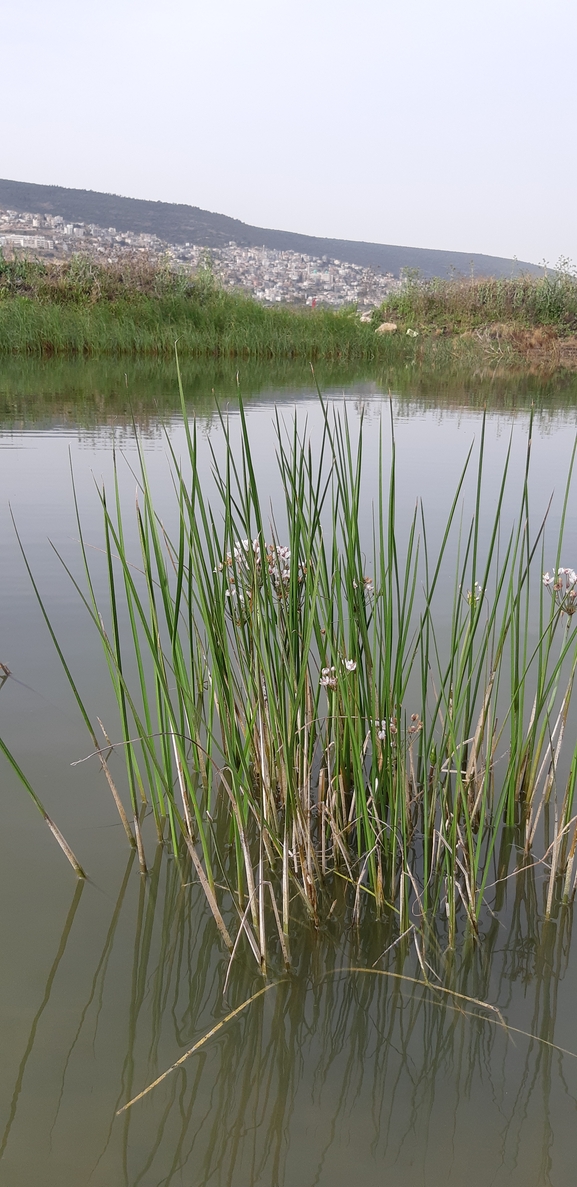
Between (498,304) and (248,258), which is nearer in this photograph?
(498,304)

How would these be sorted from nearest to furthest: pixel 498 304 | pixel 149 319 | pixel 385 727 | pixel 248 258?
pixel 385 727 < pixel 149 319 < pixel 498 304 < pixel 248 258

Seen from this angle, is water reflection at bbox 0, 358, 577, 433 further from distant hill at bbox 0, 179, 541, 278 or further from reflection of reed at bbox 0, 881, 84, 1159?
distant hill at bbox 0, 179, 541, 278

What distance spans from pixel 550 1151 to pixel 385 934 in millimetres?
390

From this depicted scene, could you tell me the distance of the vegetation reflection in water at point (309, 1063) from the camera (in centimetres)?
95

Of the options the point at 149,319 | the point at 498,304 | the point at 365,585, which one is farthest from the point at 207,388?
the point at 498,304

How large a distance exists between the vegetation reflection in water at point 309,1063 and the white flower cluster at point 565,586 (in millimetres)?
519

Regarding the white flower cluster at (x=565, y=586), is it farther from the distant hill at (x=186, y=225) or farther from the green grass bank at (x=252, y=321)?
the distant hill at (x=186, y=225)

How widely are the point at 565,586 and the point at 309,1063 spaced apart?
2.83 ft

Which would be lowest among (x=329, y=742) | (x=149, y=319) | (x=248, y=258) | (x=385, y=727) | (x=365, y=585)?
(x=329, y=742)

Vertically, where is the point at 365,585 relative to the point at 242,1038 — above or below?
above

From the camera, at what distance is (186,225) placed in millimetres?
65812

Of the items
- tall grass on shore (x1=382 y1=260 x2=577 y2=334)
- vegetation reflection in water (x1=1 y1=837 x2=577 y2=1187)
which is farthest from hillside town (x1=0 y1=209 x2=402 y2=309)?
vegetation reflection in water (x1=1 y1=837 x2=577 y2=1187)

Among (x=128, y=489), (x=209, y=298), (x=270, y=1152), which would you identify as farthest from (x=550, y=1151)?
(x=209, y=298)

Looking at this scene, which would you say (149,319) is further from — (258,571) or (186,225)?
(186,225)
